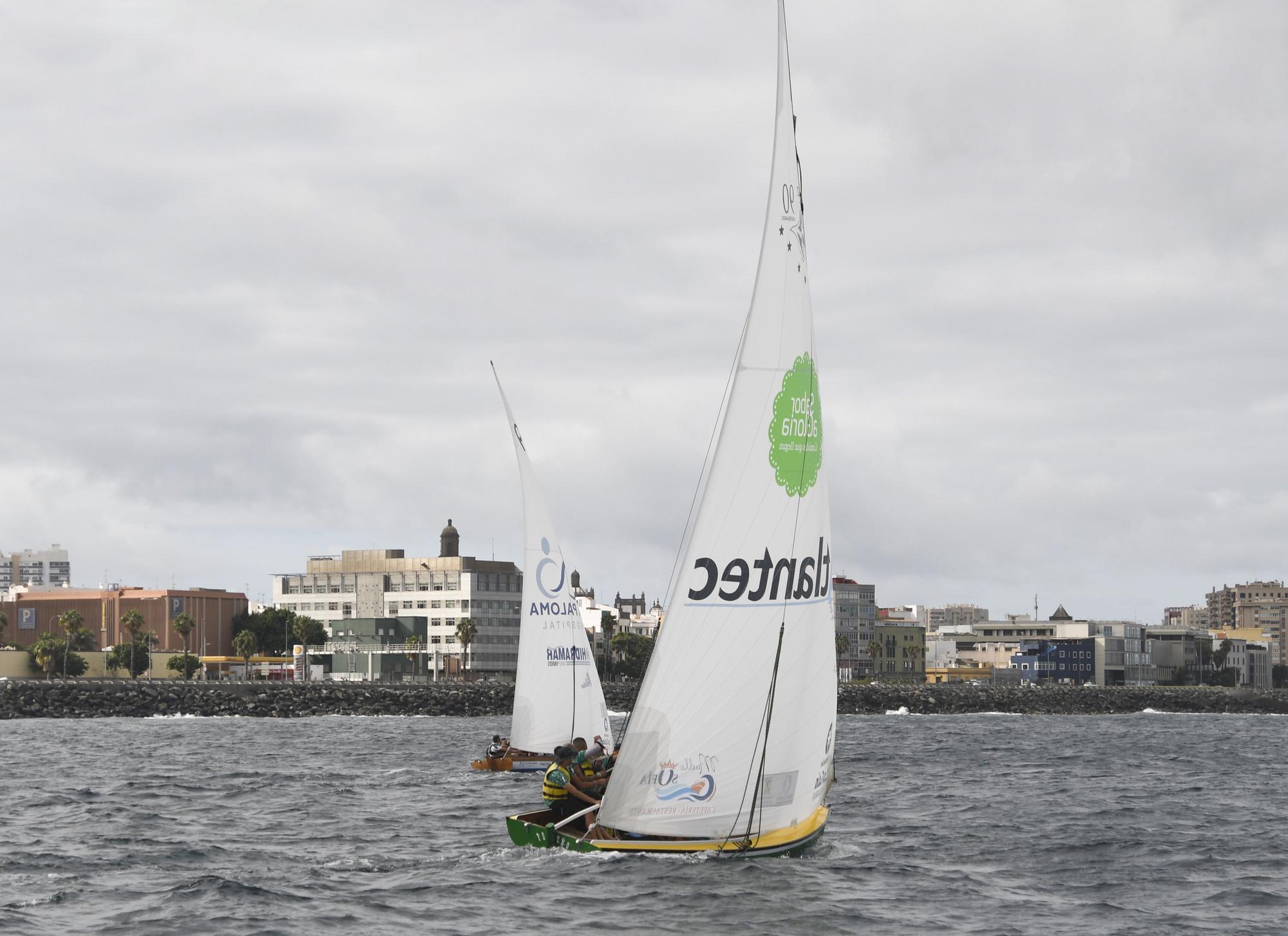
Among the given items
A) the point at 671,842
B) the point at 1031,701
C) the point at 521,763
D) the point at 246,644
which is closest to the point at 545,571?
the point at 521,763

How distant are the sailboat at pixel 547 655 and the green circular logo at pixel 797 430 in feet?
80.0

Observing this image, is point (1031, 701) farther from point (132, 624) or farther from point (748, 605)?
point (748, 605)

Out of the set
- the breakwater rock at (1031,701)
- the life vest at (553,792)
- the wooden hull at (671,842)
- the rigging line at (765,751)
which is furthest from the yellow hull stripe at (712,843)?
the breakwater rock at (1031,701)

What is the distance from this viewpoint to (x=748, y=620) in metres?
24.6

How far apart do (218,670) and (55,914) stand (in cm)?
18112

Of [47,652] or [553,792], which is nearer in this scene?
[553,792]

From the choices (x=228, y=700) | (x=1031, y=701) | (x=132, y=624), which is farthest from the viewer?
(x=132, y=624)

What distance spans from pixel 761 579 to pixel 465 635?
545 ft

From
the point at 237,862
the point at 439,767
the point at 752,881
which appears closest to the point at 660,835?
the point at 752,881

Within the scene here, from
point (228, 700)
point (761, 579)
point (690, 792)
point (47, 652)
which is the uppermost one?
point (761, 579)

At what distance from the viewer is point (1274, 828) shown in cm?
3825

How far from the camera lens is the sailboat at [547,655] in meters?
49.0

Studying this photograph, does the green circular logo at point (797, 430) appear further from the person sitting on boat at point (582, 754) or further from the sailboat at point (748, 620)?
the person sitting on boat at point (582, 754)

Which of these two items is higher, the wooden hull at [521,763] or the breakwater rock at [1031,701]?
the wooden hull at [521,763]
